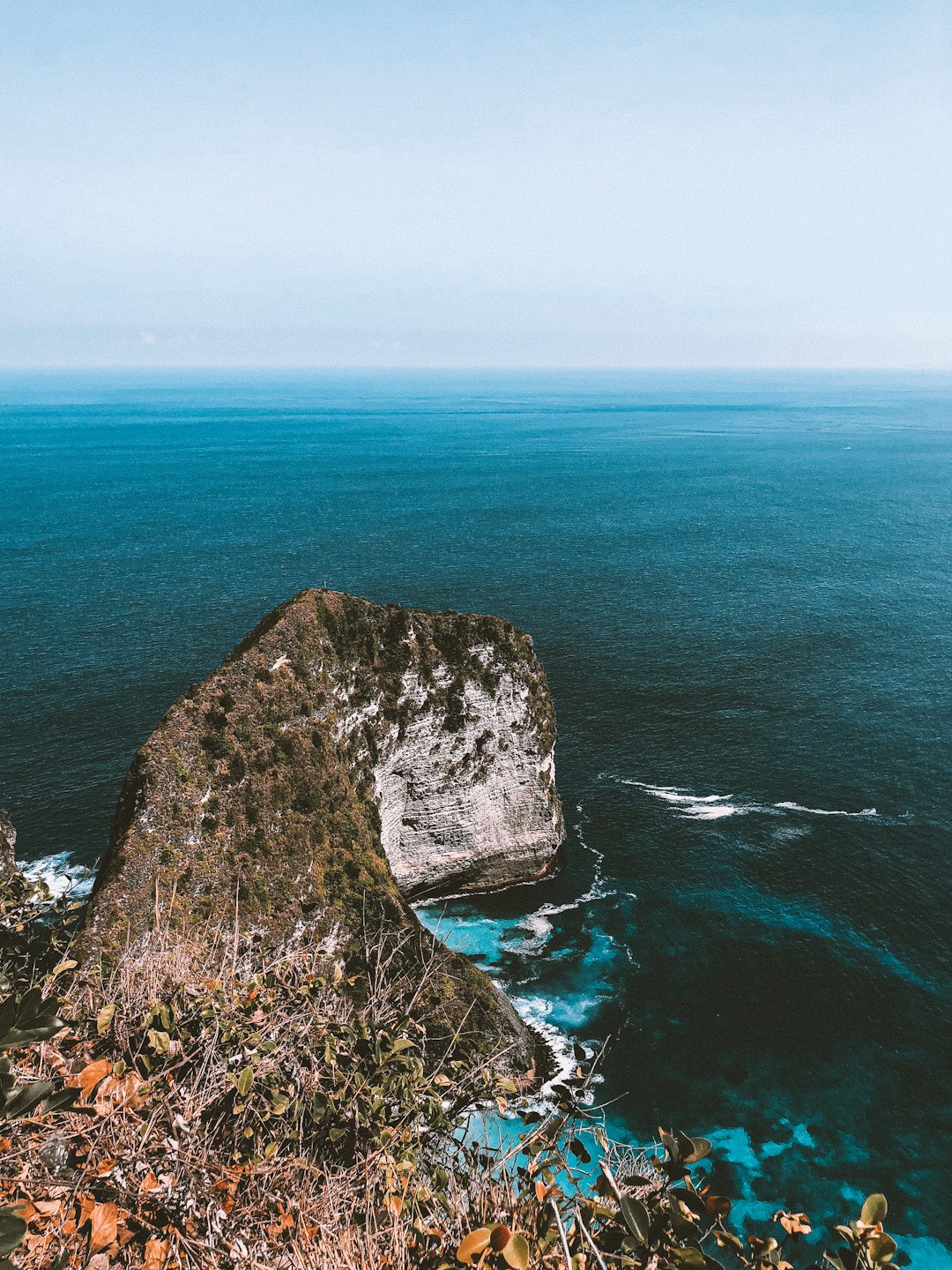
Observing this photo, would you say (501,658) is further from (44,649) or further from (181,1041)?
(44,649)

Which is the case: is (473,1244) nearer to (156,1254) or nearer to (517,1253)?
(517,1253)

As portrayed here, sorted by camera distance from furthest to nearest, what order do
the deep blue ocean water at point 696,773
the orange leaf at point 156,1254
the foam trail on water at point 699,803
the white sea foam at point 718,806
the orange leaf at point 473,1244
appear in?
the foam trail on water at point 699,803
the white sea foam at point 718,806
the deep blue ocean water at point 696,773
the orange leaf at point 156,1254
the orange leaf at point 473,1244

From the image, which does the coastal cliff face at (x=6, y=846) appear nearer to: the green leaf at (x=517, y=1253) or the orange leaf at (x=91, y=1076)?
the orange leaf at (x=91, y=1076)

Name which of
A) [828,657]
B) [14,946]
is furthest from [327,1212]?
[828,657]

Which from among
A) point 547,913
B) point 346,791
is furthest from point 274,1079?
point 547,913

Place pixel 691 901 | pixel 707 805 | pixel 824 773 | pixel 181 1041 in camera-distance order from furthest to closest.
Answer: pixel 824 773 → pixel 707 805 → pixel 691 901 → pixel 181 1041

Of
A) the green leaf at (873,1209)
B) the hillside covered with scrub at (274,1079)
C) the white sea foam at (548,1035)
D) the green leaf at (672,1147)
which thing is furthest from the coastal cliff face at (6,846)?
the green leaf at (873,1209)
